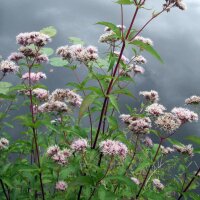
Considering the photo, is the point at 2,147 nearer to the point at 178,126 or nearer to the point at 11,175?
the point at 11,175

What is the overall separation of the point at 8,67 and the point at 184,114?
5.51 feet

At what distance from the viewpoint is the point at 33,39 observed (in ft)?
10.3

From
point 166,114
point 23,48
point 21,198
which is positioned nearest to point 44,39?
point 23,48

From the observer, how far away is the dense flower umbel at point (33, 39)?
3.13 m

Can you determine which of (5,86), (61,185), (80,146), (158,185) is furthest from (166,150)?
(5,86)

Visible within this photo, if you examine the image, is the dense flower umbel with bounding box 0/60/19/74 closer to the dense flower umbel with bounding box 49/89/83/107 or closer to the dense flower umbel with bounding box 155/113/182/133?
the dense flower umbel with bounding box 49/89/83/107

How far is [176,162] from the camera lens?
4770 millimetres

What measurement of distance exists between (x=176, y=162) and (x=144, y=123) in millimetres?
1646

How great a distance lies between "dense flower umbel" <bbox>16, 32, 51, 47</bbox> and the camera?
3129 mm

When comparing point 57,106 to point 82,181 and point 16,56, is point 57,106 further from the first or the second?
point 82,181

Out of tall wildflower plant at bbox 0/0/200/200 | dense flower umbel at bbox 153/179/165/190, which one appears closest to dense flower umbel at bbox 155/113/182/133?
tall wildflower plant at bbox 0/0/200/200

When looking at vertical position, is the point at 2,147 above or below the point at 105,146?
below

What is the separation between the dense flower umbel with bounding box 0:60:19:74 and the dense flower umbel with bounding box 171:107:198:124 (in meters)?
1.52

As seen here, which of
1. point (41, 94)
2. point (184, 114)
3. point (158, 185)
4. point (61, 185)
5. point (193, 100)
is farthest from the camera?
point (158, 185)
